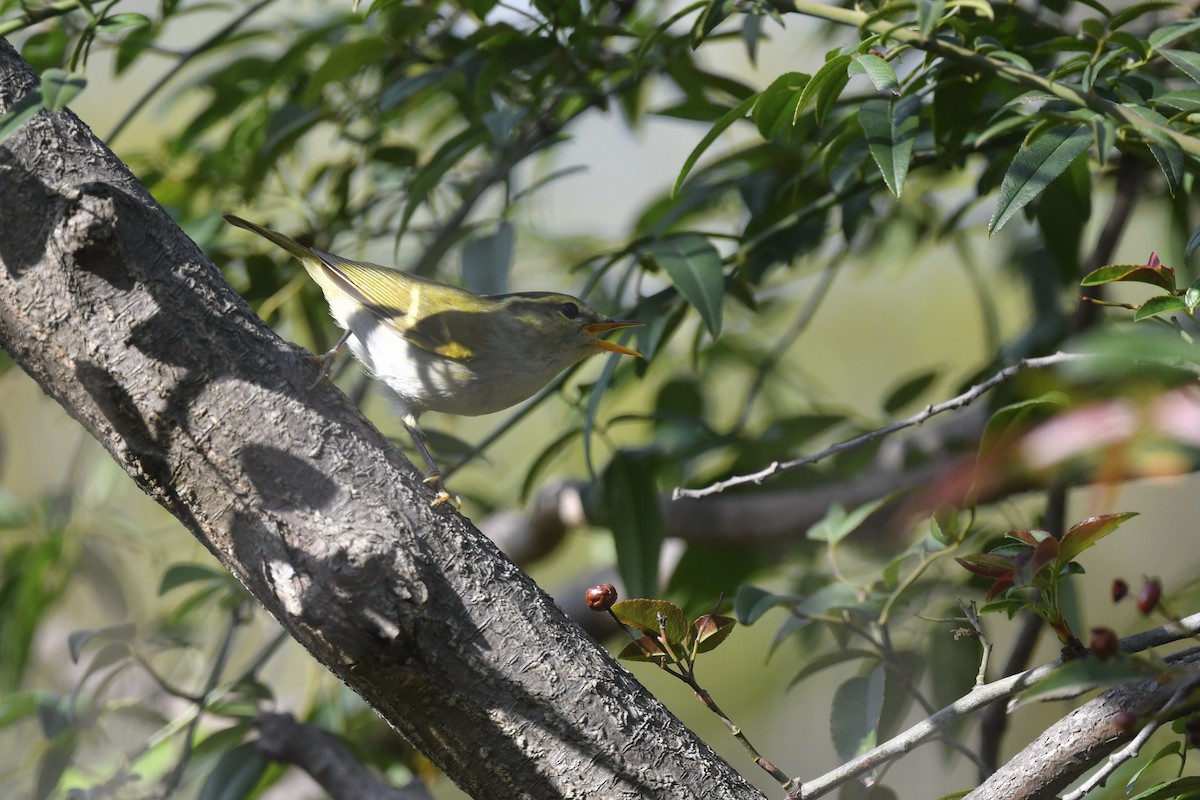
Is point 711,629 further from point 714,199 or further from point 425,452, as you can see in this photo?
point 714,199

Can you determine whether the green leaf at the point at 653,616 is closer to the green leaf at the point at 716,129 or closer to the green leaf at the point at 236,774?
the green leaf at the point at 716,129

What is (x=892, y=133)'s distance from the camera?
1610mm

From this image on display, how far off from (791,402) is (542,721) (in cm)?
282

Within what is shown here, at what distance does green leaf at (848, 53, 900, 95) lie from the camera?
1.36m

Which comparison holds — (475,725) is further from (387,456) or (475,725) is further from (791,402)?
(791,402)

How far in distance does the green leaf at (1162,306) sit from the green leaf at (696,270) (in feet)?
2.19

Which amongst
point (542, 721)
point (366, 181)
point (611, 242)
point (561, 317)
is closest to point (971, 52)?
point (542, 721)

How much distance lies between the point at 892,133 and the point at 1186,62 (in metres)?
0.42

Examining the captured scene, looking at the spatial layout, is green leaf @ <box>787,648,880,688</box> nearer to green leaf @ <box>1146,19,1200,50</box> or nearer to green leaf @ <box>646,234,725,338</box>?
green leaf @ <box>646,234,725,338</box>

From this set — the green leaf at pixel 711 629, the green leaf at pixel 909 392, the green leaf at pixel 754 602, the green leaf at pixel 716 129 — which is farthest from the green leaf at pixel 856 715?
the green leaf at pixel 909 392

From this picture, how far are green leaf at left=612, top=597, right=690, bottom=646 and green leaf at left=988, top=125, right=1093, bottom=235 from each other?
67cm

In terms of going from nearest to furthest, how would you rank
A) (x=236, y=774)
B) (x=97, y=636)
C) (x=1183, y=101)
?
(x=1183, y=101) → (x=97, y=636) → (x=236, y=774)

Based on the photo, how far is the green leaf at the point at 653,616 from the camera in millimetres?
1348

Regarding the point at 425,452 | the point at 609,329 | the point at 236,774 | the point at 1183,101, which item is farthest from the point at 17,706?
the point at 1183,101
